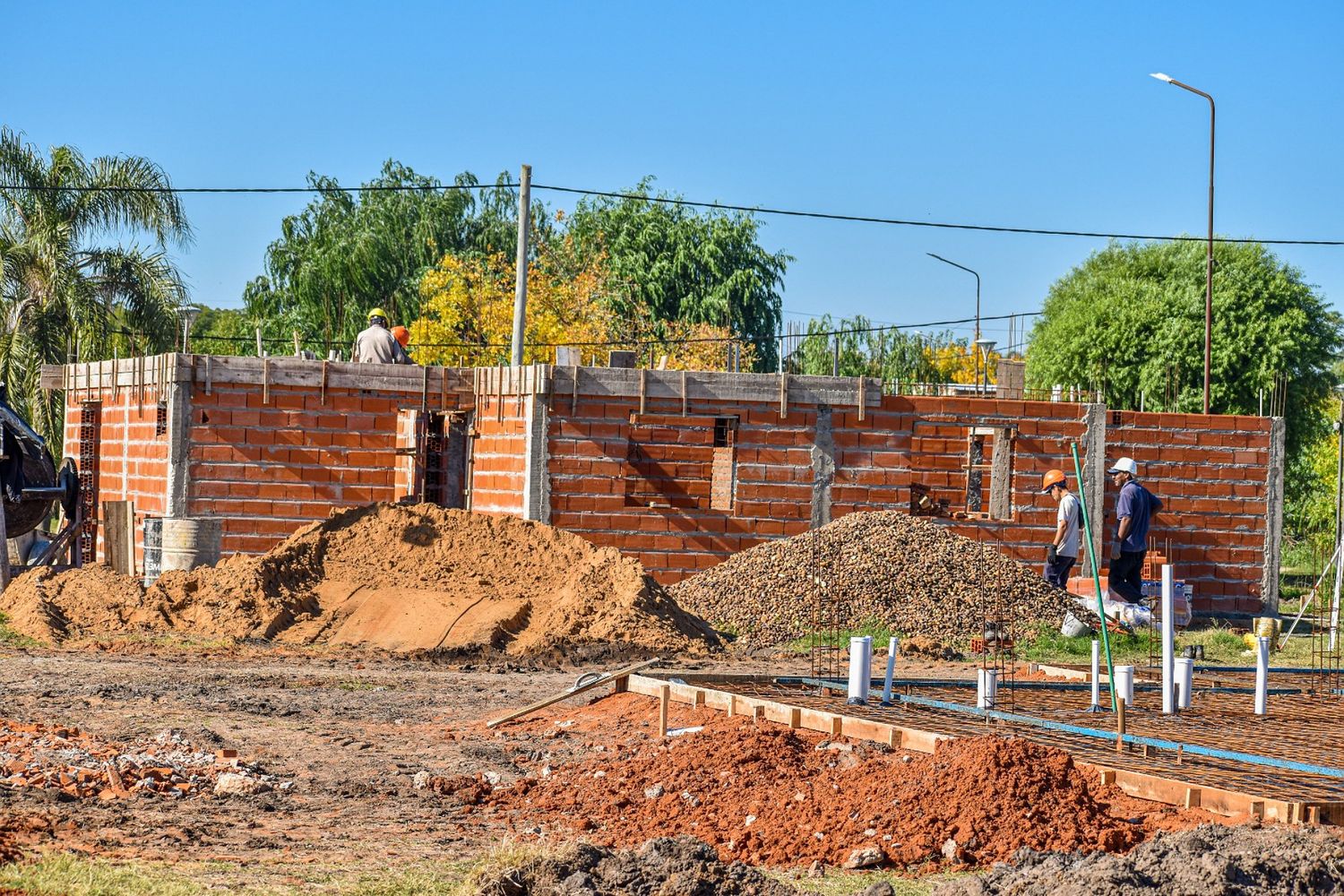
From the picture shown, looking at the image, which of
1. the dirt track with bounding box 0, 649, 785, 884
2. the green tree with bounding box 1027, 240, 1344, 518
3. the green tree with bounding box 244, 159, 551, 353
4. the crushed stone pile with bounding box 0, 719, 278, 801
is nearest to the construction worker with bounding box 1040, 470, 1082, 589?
the dirt track with bounding box 0, 649, 785, 884

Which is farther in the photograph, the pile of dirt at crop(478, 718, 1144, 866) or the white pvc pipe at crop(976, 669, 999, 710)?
the white pvc pipe at crop(976, 669, 999, 710)

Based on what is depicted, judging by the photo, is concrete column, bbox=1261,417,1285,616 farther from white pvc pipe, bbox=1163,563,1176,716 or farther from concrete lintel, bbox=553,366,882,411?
white pvc pipe, bbox=1163,563,1176,716

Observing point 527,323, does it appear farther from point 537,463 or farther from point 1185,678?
point 1185,678

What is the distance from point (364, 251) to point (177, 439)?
1258 inches

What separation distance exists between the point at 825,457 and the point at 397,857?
39.6 ft

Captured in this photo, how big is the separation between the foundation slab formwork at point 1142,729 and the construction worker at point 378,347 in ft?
28.3

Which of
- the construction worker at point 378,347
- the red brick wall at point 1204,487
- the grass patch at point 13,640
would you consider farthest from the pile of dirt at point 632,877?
the red brick wall at point 1204,487

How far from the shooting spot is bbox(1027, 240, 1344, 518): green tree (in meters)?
34.8

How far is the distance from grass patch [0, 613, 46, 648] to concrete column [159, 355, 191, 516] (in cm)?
286

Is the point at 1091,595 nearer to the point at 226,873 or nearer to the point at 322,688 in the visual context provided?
the point at 322,688

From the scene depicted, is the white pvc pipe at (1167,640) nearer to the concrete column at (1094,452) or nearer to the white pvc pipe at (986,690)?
the white pvc pipe at (986,690)

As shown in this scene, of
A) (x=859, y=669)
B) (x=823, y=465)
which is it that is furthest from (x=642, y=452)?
(x=859, y=669)

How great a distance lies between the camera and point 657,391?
1770 cm

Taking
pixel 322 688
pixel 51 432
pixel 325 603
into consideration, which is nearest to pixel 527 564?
pixel 325 603
